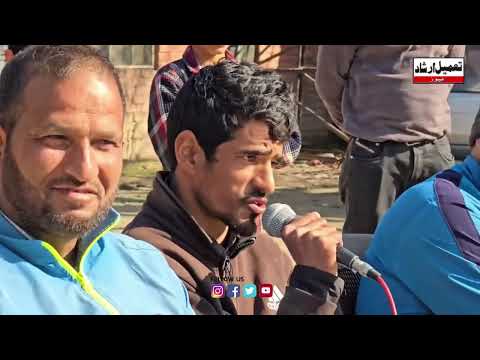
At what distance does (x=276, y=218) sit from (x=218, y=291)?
26 cm

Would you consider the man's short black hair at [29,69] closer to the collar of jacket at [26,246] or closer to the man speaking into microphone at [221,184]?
the collar of jacket at [26,246]

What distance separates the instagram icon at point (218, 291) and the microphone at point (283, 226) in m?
0.20

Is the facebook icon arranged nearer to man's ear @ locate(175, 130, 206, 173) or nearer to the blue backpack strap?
man's ear @ locate(175, 130, 206, 173)

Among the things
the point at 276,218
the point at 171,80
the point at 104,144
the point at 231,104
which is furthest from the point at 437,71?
the point at 104,144

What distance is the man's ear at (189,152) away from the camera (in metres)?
2.61

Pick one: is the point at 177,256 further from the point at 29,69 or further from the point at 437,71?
the point at 437,71

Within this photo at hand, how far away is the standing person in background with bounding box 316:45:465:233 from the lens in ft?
13.2

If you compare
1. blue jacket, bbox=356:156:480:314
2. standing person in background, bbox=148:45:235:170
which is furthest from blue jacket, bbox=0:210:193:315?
standing person in background, bbox=148:45:235:170

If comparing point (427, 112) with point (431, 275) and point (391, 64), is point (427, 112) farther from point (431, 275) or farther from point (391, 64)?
point (431, 275)

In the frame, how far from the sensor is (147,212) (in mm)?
2615

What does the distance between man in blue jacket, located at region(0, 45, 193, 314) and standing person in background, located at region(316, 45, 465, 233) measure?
215 centimetres

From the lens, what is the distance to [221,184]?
2604 millimetres
